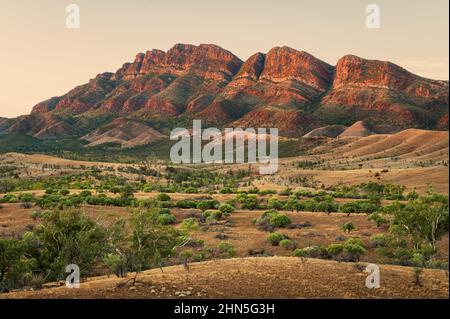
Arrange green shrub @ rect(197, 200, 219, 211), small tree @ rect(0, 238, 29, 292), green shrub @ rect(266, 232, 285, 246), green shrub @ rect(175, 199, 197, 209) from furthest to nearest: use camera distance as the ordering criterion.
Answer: green shrub @ rect(175, 199, 197, 209) < green shrub @ rect(197, 200, 219, 211) < green shrub @ rect(266, 232, 285, 246) < small tree @ rect(0, 238, 29, 292)

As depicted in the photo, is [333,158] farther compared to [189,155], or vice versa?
[189,155]

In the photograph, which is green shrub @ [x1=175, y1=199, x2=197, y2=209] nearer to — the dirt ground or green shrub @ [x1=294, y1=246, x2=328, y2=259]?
the dirt ground

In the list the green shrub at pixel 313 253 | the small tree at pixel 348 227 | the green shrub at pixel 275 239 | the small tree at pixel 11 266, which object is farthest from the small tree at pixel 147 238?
the small tree at pixel 348 227

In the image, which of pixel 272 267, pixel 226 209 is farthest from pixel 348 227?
pixel 272 267

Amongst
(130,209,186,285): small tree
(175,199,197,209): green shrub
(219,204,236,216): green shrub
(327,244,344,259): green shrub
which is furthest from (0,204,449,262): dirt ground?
(130,209,186,285): small tree

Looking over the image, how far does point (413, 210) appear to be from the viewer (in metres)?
24.7

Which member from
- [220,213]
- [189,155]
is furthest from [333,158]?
[220,213]

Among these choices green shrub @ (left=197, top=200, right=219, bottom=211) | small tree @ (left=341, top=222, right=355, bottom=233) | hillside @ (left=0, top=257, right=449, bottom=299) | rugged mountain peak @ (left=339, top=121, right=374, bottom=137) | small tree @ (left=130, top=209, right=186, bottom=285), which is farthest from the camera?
rugged mountain peak @ (left=339, top=121, right=374, bottom=137)

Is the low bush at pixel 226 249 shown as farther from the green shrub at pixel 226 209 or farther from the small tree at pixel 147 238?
the green shrub at pixel 226 209

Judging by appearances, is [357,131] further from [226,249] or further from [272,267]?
[272,267]

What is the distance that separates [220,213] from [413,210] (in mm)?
18548
